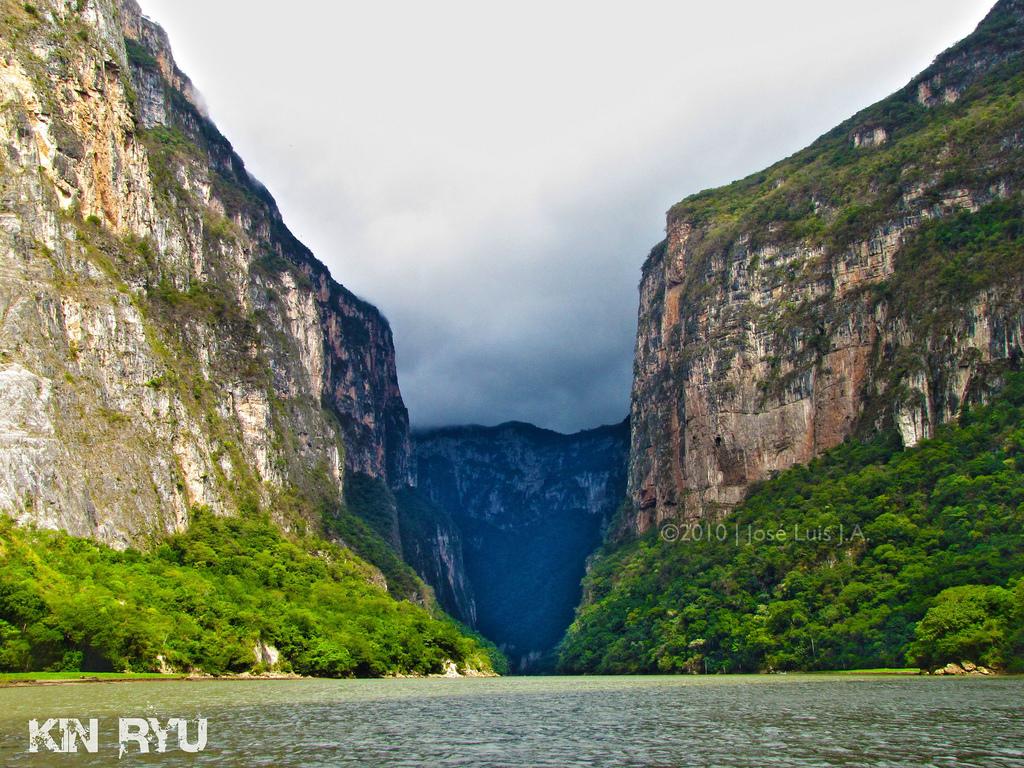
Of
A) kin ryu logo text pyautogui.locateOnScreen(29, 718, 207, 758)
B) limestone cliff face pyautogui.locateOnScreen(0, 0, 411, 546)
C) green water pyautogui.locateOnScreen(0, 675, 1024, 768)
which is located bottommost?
green water pyautogui.locateOnScreen(0, 675, 1024, 768)

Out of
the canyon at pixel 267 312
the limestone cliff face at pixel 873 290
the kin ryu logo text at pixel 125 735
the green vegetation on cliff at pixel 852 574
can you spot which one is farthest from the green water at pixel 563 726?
the limestone cliff face at pixel 873 290

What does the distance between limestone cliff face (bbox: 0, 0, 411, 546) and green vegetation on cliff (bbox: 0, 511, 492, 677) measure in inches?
234

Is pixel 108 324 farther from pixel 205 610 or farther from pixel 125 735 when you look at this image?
pixel 125 735

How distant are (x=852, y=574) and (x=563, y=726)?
274ft

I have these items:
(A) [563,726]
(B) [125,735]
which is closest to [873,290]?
(A) [563,726]

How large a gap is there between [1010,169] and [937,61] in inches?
1934

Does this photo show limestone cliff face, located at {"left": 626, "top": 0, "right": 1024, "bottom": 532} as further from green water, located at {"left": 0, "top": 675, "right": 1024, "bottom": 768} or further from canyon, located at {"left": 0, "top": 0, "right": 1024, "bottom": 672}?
green water, located at {"left": 0, "top": 675, "right": 1024, "bottom": 768}

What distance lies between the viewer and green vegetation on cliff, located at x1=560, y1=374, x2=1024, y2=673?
89.2 metres

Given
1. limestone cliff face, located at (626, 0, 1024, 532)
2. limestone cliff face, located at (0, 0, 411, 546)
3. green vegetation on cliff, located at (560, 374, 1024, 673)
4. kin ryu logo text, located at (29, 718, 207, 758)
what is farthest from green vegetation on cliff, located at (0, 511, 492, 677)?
limestone cliff face, located at (626, 0, 1024, 532)

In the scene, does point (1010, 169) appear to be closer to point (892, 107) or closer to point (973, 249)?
point (973, 249)

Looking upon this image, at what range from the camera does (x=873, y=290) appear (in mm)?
161500

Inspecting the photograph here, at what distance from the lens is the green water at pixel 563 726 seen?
1121 inches

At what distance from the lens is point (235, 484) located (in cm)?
14650

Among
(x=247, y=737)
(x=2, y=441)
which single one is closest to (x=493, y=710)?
(x=247, y=737)
